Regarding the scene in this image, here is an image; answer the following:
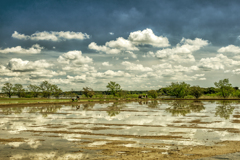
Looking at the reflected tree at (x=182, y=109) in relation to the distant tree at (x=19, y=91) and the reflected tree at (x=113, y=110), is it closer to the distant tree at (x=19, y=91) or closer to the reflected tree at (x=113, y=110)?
the reflected tree at (x=113, y=110)

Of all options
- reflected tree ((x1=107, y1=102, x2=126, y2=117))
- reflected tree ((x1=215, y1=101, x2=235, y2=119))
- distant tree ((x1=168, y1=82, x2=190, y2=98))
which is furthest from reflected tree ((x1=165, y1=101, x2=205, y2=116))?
distant tree ((x1=168, y1=82, x2=190, y2=98))

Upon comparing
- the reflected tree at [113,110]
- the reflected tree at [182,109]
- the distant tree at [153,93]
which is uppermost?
the distant tree at [153,93]

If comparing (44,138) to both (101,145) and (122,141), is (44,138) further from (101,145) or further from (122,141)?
(122,141)

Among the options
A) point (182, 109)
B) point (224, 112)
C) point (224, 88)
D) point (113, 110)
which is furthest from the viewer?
point (224, 88)

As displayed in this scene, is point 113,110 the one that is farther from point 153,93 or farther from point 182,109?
point 153,93

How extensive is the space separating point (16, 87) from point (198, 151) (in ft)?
381

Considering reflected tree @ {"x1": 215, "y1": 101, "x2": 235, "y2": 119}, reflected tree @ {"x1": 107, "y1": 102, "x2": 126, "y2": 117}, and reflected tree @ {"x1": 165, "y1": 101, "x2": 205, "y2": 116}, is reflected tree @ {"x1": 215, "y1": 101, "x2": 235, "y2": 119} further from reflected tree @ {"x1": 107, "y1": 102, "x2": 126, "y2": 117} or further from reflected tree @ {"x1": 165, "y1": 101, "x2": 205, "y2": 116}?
reflected tree @ {"x1": 107, "y1": 102, "x2": 126, "y2": 117}

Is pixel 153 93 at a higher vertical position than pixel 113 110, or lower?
higher

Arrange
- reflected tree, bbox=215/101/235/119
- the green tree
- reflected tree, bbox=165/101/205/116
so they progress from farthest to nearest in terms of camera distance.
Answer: the green tree < reflected tree, bbox=165/101/205/116 < reflected tree, bbox=215/101/235/119

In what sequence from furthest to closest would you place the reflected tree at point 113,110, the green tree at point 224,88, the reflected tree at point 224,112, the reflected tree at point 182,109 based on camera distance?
the green tree at point 224,88, the reflected tree at point 182,109, the reflected tree at point 113,110, the reflected tree at point 224,112

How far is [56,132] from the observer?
56.2 ft

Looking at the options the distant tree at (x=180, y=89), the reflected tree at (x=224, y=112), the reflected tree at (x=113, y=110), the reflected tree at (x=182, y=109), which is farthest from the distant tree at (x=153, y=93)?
the reflected tree at (x=224, y=112)

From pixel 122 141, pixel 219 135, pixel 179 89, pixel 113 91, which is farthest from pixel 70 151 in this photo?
pixel 179 89

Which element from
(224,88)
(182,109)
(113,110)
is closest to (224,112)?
(182,109)
